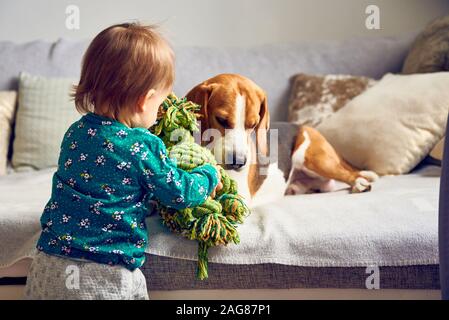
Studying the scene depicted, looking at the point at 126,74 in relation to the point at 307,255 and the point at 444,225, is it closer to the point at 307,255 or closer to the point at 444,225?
the point at 307,255

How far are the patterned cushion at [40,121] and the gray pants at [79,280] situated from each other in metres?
1.00

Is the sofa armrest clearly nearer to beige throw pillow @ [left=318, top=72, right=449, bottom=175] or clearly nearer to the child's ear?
the child's ear

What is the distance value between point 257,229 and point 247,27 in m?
1.52

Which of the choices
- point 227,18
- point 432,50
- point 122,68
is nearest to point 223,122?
point 122,68

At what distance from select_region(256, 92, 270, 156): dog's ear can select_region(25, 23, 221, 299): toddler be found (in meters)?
0.42

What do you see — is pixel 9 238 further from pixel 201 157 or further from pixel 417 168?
pixel 417 168

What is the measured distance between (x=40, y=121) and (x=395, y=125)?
1.32 metres

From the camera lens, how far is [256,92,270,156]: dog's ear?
1.64m

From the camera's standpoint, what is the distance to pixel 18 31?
2.73 metres

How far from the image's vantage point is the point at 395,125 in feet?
6.73

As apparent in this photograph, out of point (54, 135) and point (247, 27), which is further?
point (247, 27)

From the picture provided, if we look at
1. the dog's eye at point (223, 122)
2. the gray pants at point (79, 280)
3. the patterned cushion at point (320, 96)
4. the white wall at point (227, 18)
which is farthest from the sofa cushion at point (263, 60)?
the gray pants at point (79, 280)

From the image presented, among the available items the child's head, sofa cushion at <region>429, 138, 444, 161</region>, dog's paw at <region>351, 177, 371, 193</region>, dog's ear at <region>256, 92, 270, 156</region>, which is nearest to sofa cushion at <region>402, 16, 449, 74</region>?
sofa cushion at <region>429, 138, 444, 161</region>
